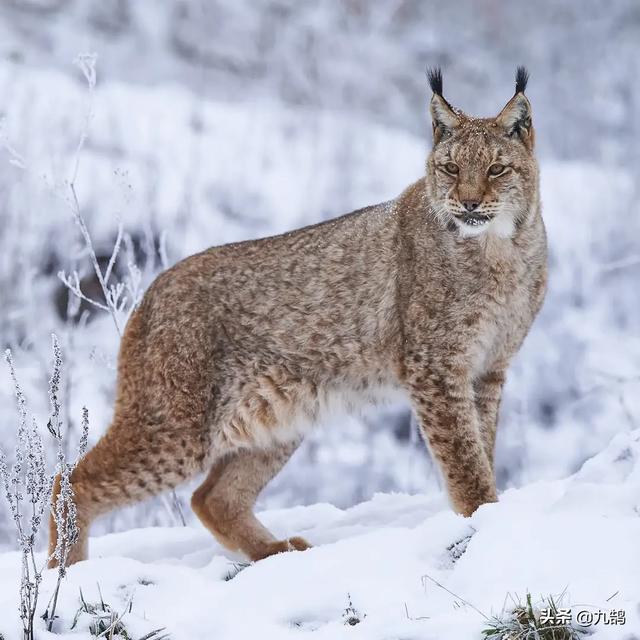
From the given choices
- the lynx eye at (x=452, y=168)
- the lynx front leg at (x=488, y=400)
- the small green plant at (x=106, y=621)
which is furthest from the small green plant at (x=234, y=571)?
the lynx eye at (x=452, y=168)

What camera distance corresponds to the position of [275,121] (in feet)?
48.2

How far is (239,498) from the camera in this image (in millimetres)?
5363

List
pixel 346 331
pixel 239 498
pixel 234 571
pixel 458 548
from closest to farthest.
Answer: pixel 458 548 < pixel 234 571 < pixel 346 331 < pixel 239 498

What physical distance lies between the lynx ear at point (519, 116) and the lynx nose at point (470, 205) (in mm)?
419

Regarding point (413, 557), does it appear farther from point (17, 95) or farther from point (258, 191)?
point (17, 95)

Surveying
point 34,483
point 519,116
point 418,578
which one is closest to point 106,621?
point 34,483

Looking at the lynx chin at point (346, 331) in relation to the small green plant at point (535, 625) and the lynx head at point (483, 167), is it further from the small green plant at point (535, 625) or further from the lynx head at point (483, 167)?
the small green plant at point (535, 625)

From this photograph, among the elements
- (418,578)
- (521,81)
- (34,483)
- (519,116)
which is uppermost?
(521,81)

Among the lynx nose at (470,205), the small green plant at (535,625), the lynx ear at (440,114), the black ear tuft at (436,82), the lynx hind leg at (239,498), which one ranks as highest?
the black ear tuft at (436,82)

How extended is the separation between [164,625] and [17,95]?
1048cm

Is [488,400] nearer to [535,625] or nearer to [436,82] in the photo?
[436,82]

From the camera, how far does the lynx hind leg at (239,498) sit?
5.18 metres

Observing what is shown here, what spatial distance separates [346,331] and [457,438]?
71 centimetres

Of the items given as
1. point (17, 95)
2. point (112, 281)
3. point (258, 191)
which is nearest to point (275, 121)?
point (258, 191)
